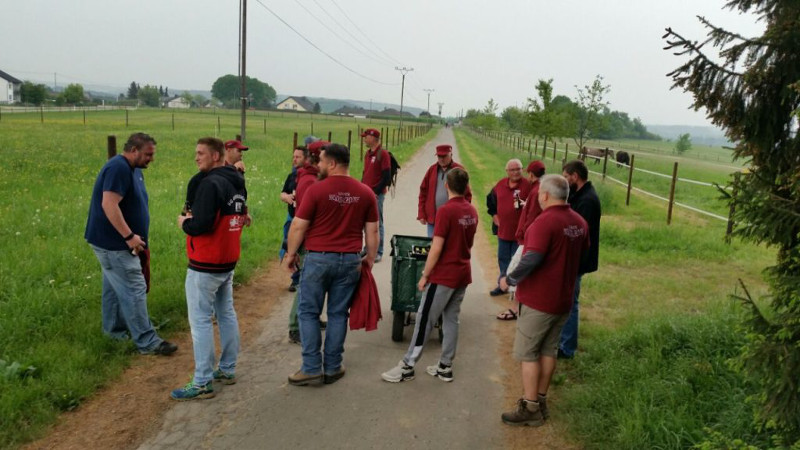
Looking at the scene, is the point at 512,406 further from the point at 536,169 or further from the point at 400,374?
the point at 536,169

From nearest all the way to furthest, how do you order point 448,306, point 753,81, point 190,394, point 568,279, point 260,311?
point 753,81
point 568,279
point 190,394
point 448,306
point 260,311

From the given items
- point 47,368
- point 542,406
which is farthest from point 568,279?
point 47,368

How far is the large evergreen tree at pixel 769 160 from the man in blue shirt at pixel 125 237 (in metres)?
4.35

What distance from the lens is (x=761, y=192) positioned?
2.82 metres

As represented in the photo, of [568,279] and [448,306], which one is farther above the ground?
[568,279]

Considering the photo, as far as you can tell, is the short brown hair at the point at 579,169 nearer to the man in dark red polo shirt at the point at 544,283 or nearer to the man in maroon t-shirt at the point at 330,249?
the man in dark red polo shirt at the point at 544,283

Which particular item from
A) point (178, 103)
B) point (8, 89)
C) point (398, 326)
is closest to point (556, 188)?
point (398, 326)

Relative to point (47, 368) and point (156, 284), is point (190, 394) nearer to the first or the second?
point (47, 368)

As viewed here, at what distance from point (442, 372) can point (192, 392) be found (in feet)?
6.82

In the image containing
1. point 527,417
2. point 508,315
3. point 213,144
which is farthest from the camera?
point 508,315

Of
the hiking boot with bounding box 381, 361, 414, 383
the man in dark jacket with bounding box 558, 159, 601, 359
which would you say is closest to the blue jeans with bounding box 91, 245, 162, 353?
the hiking boot with bounding box 381, 361, 414, 383

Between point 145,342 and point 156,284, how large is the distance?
64.7 inches

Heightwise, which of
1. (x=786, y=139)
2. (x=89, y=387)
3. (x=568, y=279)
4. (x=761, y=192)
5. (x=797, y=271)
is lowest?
(x=89, y=387)

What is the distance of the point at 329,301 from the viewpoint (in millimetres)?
4812
